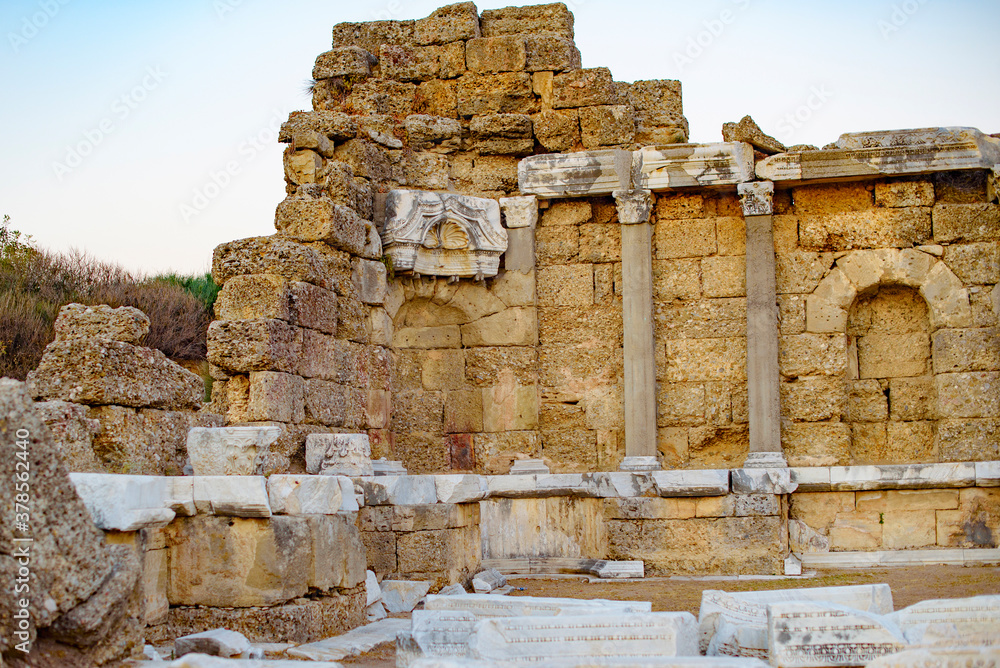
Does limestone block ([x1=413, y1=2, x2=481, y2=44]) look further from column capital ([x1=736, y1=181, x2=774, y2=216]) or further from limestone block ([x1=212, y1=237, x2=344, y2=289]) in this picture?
limestone block ([x1=212, y1=237, x2=344, y2=289])

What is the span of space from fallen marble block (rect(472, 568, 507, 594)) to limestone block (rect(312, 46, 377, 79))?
5.75 meters

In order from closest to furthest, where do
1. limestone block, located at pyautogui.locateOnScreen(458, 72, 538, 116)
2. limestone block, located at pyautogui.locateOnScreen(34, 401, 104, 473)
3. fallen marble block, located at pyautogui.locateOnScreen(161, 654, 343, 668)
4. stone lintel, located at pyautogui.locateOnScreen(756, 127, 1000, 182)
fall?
1. fallen marble block, located at pyautogui.locateOnScreen(161, 654, 343, 668)
2. limestone block, located at pyautogui.locateOnScreen(34, 401, 104, 473)
3. stone lintel, located at pyautogui.locateOnScreen(756, 127, 1000, 182)
4. limestone block, located at pyautogui.locateOnScreen(458, 72, 538, 116)

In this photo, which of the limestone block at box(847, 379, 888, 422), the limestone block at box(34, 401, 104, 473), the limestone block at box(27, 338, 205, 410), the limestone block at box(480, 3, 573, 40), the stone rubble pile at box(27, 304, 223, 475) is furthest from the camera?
the limestone block at box(480, 3, 573, 40)

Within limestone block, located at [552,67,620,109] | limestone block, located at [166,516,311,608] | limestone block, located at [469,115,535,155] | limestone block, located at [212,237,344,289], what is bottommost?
limestone block, located at [166,516,311,608]

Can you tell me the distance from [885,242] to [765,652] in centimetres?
646

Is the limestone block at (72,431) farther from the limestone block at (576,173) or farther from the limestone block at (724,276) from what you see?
the limestone block at (724,276)

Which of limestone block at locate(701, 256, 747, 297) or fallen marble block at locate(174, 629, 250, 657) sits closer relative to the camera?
fallen marble block at locate(174, 629, 250, 657)

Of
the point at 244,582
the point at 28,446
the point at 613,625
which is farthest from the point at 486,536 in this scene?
the point at 28,446

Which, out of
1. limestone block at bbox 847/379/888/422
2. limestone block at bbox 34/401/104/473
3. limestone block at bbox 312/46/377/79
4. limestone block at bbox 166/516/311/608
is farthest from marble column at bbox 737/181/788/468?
limestone block at bbox 34/401/104/473

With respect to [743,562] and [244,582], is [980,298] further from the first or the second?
[244,582]

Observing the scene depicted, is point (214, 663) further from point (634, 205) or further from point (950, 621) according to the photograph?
point (634, 205)

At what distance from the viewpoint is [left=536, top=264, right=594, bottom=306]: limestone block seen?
11.2 metres

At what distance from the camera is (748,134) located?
10883 mm

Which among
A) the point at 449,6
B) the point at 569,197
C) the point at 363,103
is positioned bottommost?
the point at 569,197
